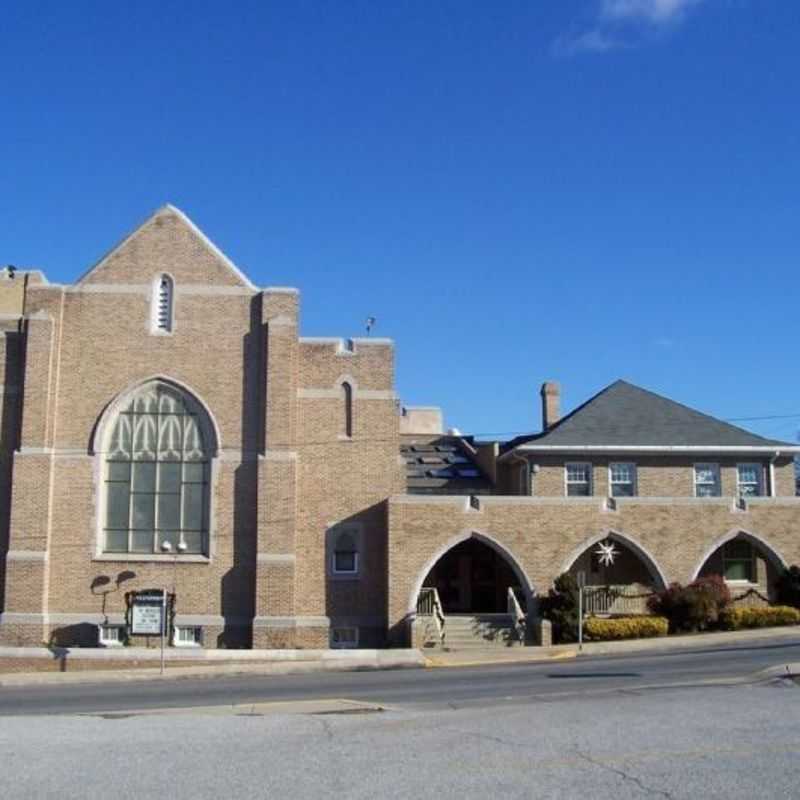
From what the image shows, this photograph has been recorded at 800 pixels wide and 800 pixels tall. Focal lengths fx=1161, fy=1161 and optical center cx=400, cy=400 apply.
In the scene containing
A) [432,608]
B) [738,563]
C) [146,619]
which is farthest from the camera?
[738,563]

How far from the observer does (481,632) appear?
34.0 m

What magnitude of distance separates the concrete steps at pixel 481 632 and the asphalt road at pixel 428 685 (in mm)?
5145

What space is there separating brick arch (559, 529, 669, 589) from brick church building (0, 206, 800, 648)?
0.07 m

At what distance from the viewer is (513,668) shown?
88.7 feet

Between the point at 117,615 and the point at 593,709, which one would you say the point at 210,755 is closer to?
the point at 593,709

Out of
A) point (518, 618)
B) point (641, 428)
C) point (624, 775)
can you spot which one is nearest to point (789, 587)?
point (641, 428)

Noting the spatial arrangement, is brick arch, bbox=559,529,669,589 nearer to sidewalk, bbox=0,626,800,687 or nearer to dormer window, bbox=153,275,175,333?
sidewalk, bbox=0,626,800,687

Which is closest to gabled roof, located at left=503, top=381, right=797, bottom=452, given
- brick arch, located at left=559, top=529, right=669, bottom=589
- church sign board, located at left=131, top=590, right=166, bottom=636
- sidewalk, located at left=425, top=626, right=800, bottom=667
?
brick arch, located at left=559, top=529, right=669, bottom=589

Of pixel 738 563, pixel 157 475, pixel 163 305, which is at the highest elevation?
pixel 163 305

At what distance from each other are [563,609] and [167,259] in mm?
16170

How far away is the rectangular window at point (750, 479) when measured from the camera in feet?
130

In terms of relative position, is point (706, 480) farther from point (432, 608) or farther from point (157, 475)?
point (157, 475)

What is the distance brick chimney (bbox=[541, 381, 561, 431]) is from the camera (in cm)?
4631

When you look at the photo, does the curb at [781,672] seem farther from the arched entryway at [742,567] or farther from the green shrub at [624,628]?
the arched entryway at [742,567]
